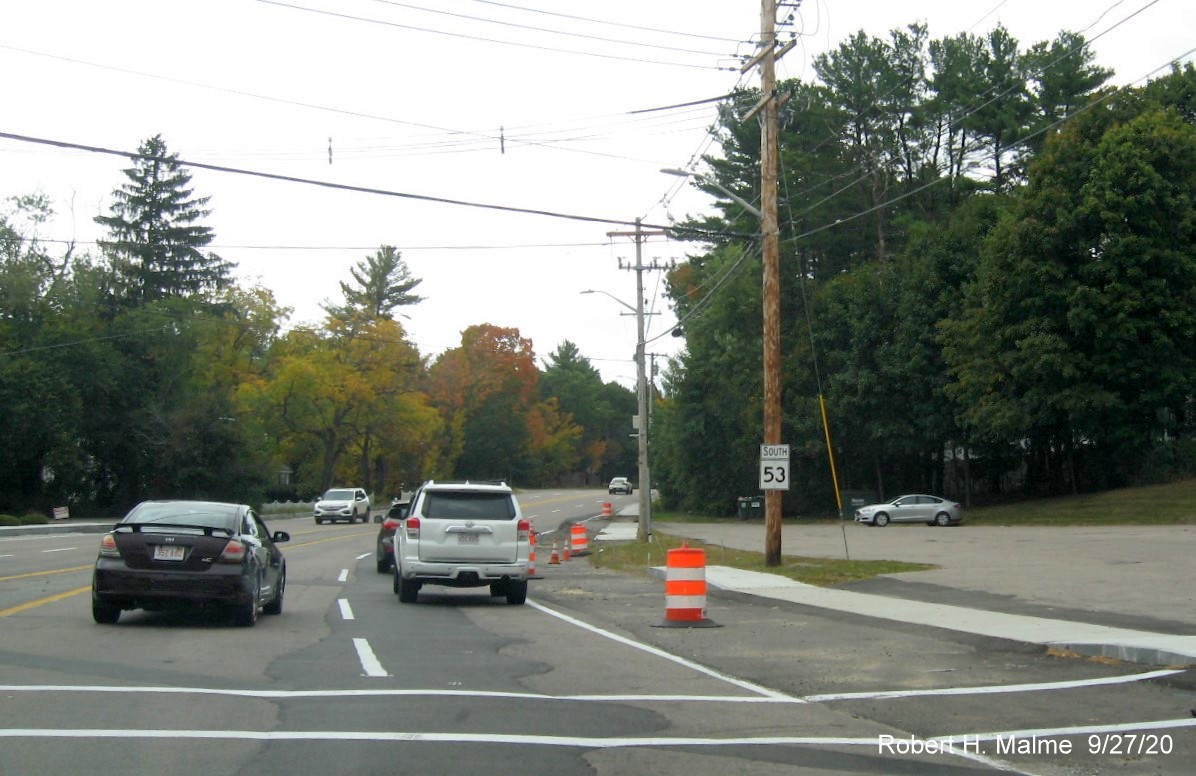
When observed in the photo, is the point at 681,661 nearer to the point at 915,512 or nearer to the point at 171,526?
the point at 171,526

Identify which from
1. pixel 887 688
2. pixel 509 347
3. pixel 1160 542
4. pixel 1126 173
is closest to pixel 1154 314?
pixel 1126 173

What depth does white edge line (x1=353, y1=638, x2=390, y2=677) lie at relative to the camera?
10.5m

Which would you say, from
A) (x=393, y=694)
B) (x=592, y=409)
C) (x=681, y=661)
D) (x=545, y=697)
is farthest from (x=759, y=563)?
(x=592, y=409)

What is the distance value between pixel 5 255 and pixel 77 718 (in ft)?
211

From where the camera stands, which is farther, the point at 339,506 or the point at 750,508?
the point at 750,508

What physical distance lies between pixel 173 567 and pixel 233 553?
685 mm

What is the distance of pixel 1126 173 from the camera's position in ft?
145

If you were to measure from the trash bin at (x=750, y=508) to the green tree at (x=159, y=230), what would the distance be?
43645 mm

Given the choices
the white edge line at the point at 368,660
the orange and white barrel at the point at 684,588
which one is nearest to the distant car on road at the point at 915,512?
the orange and white barrel at the point at 684,588

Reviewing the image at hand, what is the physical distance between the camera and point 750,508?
58.7m

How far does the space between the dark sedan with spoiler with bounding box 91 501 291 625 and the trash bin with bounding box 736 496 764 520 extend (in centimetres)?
4609

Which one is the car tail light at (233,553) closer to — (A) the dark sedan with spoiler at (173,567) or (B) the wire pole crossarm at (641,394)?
(A) the dark sedan with spoiler at (173,567)

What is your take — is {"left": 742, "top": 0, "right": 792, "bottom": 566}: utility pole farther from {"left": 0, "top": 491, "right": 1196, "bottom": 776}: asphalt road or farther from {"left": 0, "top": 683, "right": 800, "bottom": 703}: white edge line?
{"left": 0, "top": 683, "right": 800, "bottom": 703}: white edge line

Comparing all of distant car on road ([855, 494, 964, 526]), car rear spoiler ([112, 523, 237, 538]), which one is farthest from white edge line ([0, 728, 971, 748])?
distant car on road ([855, 494, 964, 526])
